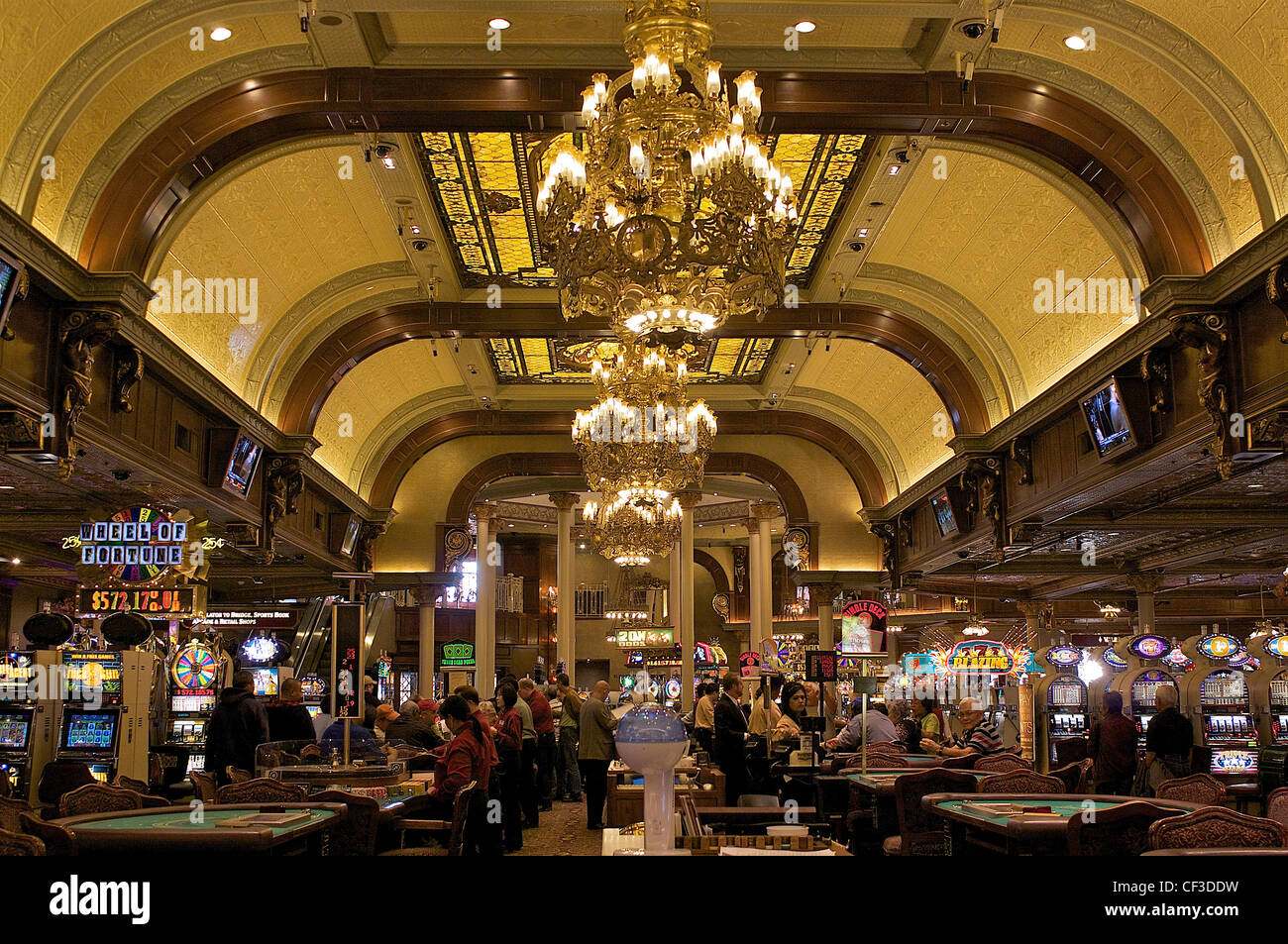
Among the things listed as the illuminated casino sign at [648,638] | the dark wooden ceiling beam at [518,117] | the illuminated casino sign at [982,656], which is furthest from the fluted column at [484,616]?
the dark wooden ceiling beam at [518,117]

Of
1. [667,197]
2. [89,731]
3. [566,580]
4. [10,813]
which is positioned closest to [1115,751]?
[667,197]

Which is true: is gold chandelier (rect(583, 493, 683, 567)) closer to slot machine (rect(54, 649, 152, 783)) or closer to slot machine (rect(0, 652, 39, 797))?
slot machine (rect(54, 649, 152, 783))

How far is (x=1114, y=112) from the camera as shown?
7703 millimetres

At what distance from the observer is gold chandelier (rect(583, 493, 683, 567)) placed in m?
13.7

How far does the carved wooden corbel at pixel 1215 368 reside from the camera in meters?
7.32

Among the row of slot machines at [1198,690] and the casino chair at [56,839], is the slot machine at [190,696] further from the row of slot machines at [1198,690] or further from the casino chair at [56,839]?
the row of slot machines at [1198,690]

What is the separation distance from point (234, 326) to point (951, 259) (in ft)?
23.6

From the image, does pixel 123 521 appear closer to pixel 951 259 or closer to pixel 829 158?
pixel 829 158

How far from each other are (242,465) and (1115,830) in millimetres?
8887

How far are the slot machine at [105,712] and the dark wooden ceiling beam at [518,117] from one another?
5.17 meters

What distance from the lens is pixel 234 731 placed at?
8.84 meters

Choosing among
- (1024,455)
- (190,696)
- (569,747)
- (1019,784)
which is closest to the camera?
(1019,784)

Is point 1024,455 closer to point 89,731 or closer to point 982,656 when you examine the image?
point 982,656

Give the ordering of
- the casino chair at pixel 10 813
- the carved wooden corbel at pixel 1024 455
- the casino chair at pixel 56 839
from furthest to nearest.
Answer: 1. the carved wooden corbel at pixel 1024 455
2. the casino chair at pixel 10 813
3. the casino chair at pixel 56 839
